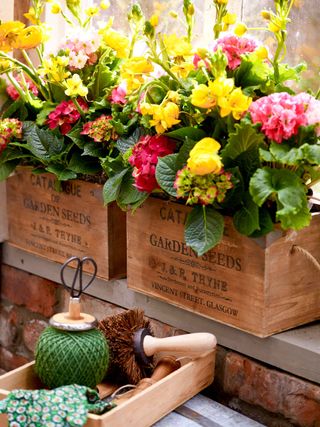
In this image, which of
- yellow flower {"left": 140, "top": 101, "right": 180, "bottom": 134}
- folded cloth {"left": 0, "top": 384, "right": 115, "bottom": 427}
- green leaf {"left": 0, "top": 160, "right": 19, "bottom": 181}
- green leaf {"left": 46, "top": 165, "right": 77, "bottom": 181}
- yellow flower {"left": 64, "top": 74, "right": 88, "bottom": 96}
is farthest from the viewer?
green leaf {"left": 0, "top": 160, "right": 19, "bottom": 181}

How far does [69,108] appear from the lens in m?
1.75

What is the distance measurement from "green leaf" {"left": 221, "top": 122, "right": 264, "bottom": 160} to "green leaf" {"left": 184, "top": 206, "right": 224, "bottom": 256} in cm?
11

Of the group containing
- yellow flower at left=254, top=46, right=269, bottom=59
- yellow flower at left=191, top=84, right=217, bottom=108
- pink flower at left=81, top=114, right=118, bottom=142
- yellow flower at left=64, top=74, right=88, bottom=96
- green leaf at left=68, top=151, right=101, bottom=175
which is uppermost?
yellow flower at left=254, top=46, right=269, bottom=59

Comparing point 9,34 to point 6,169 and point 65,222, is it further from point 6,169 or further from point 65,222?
point 65,222

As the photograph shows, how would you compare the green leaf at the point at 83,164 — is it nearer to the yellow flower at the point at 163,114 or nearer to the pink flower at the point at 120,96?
the pink flower at the point at 120,96

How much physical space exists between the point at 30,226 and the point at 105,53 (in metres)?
0.54

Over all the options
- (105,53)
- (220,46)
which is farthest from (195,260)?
(105,53)

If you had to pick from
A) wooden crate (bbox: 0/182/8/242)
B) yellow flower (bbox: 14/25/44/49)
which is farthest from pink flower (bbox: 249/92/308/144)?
wooden crate (bbox: 0/182/8/242)

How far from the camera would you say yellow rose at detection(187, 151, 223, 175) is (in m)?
1.28

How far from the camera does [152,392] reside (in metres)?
1.36

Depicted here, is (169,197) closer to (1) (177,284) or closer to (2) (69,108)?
(1) (177,284)

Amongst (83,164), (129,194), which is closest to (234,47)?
(129,194)

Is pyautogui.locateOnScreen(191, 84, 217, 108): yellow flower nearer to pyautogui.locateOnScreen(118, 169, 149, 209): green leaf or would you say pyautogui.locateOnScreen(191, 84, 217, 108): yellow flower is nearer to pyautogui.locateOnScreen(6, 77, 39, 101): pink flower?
pyautogui.locateOnScreen(118, 169, 149, 209): green leaf

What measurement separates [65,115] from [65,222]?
281 mm
